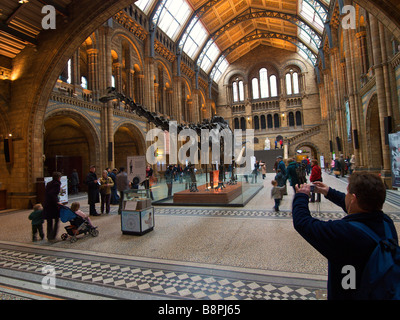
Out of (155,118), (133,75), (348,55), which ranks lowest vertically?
(155,118)

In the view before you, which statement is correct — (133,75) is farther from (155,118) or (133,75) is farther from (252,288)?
(252,288)

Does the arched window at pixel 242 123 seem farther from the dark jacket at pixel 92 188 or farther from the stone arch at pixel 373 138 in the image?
the dark jacket at pixel 92 188

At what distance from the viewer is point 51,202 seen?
193 inches

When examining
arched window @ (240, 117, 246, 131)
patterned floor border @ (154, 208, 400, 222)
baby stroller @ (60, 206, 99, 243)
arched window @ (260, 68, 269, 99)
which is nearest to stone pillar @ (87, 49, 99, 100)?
patterned floor border @ (154, 208, 400, 222)

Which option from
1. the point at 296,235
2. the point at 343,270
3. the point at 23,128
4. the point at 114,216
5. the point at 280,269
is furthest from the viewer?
the point at 23,128

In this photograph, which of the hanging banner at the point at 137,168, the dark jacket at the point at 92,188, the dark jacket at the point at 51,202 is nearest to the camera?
the dark jacket at the point at 51,202

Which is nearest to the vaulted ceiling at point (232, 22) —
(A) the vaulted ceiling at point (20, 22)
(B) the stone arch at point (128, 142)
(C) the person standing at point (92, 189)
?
(A) the vaulted ceiling at point (20, 22)

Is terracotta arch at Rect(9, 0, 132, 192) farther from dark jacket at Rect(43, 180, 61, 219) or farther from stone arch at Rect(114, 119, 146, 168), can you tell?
stone arch at Rect(114, 119, 146, 168)

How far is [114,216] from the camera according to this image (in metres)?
7.30

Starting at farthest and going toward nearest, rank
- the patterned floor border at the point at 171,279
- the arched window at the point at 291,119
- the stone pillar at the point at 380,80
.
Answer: the arched window at the point at 291,119, the stone pillar at the point at 380,80, the patterned floor border at the point at 171,279

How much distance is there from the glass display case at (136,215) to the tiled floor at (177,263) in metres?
0.19

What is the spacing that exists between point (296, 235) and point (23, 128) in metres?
10.9

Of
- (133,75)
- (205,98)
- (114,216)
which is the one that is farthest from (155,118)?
(205,98)

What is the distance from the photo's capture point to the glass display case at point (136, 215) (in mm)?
5184
